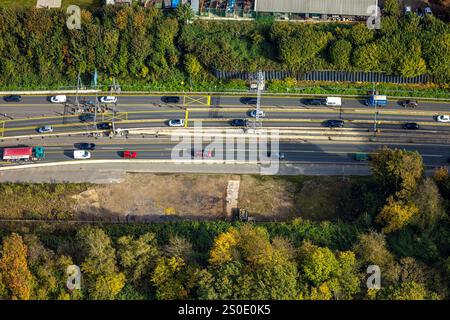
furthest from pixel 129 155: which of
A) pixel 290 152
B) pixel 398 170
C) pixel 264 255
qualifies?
pixel 398 170

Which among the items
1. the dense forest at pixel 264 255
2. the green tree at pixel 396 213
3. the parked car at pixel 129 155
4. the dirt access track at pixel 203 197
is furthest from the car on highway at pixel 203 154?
the green tree at pixel 396 213

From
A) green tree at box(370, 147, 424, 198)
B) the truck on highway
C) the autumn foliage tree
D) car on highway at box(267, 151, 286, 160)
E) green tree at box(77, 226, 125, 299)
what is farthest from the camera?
the truck on highway

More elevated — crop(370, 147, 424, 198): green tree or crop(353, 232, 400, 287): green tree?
crop(370, 147, 424, 198): green tree

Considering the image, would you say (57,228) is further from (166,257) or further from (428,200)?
(428,200)

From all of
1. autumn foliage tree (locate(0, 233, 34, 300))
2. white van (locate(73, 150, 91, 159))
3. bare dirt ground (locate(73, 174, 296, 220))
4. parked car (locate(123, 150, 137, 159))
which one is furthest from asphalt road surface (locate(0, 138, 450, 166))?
autumn foliage tree (locate(0, 233, 34, 300))

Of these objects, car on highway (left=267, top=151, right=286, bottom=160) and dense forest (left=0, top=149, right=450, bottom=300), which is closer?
dense forest (left=0, top=149, right=450, bottom=300)

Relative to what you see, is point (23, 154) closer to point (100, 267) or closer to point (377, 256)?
point (100, 267)

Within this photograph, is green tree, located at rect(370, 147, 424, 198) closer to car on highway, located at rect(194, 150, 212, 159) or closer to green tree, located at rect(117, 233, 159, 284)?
car on highway, located at rect(194, 150, 212, 159)
